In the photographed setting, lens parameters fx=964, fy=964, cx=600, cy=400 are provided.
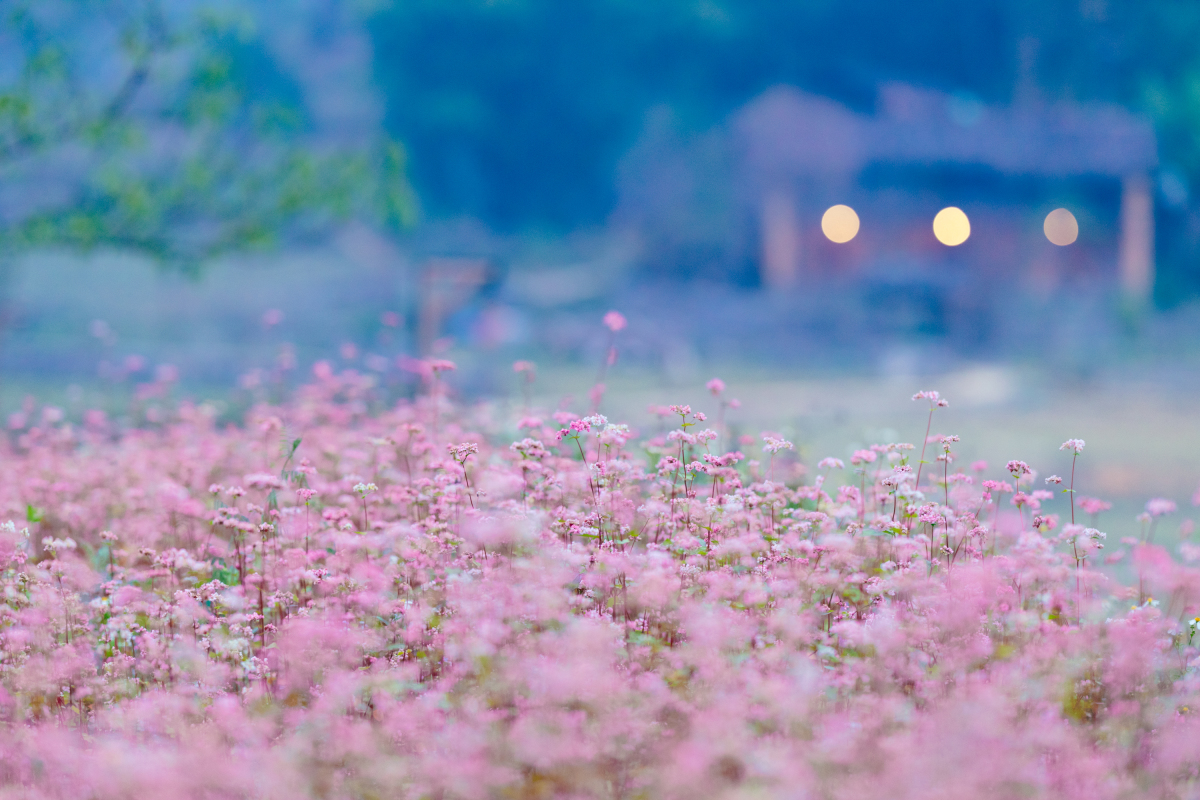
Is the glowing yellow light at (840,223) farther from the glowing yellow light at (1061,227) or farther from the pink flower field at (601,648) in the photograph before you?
the pink flower field at (601,648)

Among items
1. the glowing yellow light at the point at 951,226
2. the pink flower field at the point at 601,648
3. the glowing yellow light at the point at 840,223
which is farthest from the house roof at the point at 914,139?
the pink flower field at the point at 601,648

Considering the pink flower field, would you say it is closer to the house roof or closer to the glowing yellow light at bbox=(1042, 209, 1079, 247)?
the house roof

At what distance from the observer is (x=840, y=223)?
2109cm

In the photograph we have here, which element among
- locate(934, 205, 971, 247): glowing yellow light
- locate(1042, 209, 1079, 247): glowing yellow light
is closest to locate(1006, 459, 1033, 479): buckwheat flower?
locate(934, 205, 971, 247): glowing yellow light

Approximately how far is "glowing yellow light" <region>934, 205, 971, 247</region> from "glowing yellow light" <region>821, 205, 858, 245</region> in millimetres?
1779

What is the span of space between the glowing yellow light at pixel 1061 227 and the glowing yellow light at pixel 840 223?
4417mm

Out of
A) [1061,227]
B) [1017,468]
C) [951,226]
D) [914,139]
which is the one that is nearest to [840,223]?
[914,139]

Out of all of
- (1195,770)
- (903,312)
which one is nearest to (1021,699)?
(1195,770)

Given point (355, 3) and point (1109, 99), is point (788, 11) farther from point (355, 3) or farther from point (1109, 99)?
point (355, 3)

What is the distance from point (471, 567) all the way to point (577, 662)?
3.29 ft

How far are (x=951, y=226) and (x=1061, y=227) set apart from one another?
2806 millimetres

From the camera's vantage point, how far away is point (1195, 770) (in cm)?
256

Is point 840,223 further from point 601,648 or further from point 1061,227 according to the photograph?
point 601,648

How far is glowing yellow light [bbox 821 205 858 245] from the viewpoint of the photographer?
68.9 feet
